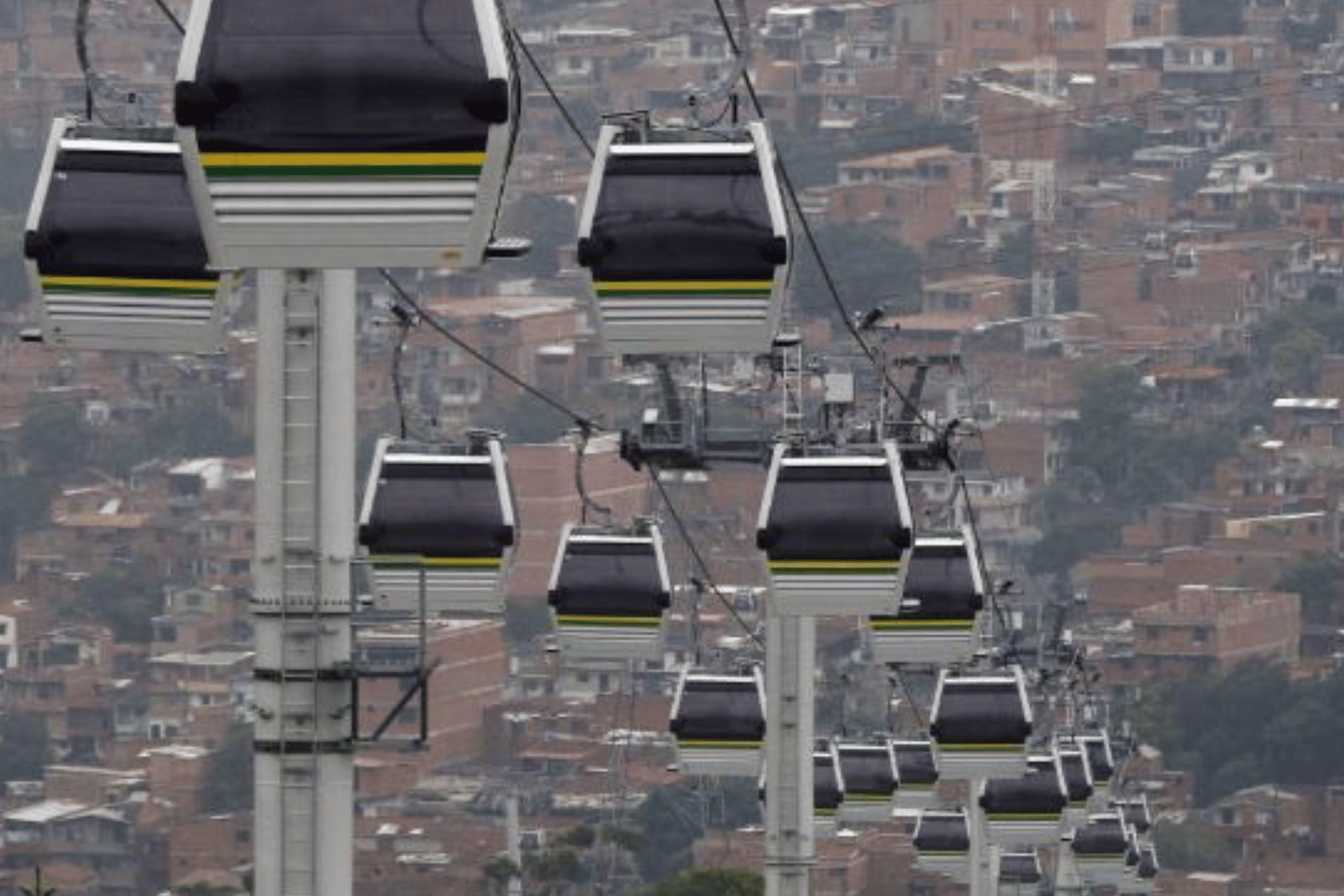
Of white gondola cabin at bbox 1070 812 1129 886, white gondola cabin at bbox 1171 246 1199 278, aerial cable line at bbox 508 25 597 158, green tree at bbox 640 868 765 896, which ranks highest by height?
white gondola cabin at bbox 1171 246 1199 278

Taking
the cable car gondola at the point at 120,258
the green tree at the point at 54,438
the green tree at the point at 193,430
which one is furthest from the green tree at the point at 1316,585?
the cable car gondola at the point at 120,258

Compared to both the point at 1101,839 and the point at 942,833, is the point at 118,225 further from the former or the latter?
the point at 1101,839

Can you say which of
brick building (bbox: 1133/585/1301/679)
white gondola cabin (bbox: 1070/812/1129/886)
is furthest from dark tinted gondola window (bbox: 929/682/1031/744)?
brick building (bbox: 1133/585/1301/679)

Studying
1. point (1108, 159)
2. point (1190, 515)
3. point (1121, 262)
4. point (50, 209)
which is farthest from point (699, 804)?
point (50, 209)

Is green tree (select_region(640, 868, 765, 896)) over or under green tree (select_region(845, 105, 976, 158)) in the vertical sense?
under

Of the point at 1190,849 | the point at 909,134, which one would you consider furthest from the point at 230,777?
the point at 909,134

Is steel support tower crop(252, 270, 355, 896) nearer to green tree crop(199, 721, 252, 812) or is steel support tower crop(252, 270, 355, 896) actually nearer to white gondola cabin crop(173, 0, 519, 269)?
white gondola cabin crop(173, 0, 519, 269)

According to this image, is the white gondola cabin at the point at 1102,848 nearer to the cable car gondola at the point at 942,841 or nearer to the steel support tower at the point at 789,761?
the cable car gondola at the point at 942,841

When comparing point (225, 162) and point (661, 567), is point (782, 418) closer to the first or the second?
point (661, 567)
